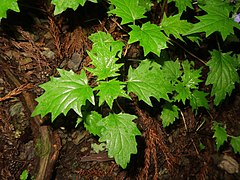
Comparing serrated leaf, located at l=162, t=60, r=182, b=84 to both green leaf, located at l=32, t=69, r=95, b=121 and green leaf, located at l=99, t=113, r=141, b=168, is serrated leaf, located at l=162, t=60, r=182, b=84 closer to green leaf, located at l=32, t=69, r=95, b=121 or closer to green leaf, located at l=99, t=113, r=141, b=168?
green leaf, located at l=99, t=113, r=141, b=168

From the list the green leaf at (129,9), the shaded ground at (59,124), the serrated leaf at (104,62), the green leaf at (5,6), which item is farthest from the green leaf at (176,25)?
the green leaf at (5,6)

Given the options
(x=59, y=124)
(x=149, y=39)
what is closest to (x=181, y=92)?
(x=149, y=39)

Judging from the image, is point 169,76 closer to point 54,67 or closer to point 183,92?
point 183,92

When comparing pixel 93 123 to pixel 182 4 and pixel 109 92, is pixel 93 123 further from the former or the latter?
pixel 182 4

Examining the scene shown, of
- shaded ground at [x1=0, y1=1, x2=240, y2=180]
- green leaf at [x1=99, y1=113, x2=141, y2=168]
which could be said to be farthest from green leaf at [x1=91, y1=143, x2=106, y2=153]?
green leaf at [x1=99, y1=113, x2=141, y2=168]

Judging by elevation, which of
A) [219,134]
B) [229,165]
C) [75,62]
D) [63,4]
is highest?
[63,4]

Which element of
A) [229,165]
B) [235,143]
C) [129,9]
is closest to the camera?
[129,9]
